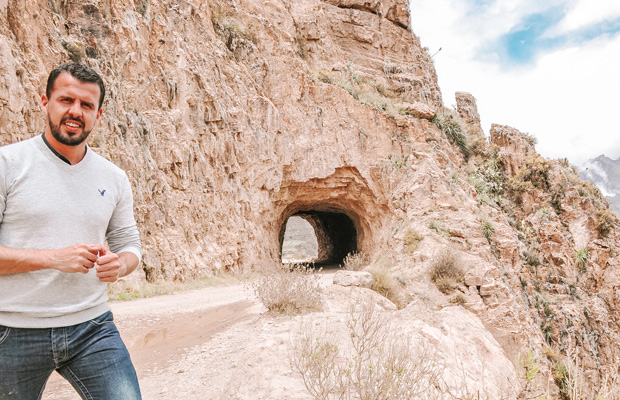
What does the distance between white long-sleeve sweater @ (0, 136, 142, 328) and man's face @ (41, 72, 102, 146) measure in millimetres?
110

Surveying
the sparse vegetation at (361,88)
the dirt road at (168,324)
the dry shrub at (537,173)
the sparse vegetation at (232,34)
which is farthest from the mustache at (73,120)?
the dry shrub at (537,173)

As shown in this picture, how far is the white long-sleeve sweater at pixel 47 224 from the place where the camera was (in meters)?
1.54

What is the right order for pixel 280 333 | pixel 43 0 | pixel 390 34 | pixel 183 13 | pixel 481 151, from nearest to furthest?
pixel 280 333, pixel 43 0, pixel 183 13, pixel 481 151, pixel 390 34

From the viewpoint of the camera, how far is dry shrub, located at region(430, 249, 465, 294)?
34.1 feet

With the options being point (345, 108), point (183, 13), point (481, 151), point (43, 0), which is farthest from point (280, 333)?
point (481, 151)

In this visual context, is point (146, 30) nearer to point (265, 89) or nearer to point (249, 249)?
point (265, 89)

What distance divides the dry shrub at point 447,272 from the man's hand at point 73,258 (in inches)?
397

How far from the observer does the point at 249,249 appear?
1431cm

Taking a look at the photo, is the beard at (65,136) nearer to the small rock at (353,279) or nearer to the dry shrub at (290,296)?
the dry shrub at (290,296)

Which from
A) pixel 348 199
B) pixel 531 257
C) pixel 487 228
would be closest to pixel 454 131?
pixel 348 199

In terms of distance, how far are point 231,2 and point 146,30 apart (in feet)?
18.4

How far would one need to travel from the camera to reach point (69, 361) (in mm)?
1644

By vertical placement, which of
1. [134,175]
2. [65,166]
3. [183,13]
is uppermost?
[183,13]

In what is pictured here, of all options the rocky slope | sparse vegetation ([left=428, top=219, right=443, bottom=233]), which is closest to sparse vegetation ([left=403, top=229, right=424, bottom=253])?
the rocky slope
